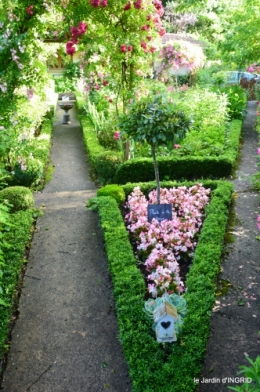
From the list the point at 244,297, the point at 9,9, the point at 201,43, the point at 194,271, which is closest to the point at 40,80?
the point at 9,9

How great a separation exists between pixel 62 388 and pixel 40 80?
4.97 meters

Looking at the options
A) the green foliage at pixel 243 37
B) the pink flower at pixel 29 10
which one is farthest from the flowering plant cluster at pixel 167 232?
the green foliage at pixel 243 37

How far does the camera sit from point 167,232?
4703 mm

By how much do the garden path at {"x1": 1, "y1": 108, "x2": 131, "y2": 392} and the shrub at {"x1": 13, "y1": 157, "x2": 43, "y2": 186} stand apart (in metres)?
1.26

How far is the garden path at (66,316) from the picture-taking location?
3139mm

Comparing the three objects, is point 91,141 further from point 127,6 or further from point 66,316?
point 66,316

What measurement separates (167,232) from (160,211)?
0.90 ft

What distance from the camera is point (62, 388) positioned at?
3043 millimetres

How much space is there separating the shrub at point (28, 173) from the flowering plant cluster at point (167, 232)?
7.63ft

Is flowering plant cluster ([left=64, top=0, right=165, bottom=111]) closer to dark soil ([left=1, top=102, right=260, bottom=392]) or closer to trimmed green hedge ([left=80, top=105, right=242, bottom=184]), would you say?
trimmed green hedge ([left=80, top=105, right=242, bottom=184])

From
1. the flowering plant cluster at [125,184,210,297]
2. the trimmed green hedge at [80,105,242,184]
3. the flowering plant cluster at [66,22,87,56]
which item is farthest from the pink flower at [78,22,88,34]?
the flowering plant cluster at [125,184,210,297]

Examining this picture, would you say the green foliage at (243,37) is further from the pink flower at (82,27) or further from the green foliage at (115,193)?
the green foliage at (115,193)

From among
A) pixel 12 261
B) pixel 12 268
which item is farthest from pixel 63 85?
pixel 12 268

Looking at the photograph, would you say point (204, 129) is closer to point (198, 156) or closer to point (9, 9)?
point (198, 156)
